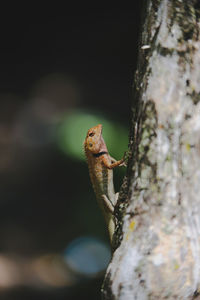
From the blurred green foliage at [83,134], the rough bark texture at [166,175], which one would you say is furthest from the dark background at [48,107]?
the rough bark texture at [166,175]

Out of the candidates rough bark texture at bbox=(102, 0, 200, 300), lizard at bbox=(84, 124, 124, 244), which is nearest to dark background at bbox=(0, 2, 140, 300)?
lizard at bbox=(84, 124, 124, 244)

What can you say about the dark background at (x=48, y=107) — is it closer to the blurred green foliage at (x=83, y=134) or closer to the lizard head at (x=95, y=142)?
the blurred green foliage at (x=83, y=134)

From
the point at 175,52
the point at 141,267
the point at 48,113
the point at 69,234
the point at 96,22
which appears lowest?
the point at 69,234

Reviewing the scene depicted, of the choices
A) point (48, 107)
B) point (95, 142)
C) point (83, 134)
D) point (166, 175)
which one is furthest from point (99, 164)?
point (48, 107)

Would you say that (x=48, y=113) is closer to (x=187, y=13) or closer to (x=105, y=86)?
(x=105, y=86)

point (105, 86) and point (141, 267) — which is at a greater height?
point (105, 86)

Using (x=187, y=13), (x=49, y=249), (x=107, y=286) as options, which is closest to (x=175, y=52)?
(x=187, y=13)
